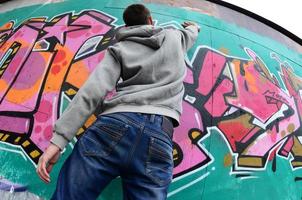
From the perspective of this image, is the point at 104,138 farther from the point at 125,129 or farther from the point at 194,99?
the point at 194,99

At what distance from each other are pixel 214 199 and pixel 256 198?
421mm

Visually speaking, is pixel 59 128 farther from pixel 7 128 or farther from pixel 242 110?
pixel 242 110

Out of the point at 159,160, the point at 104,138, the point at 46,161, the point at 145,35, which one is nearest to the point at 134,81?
the point at 145,35

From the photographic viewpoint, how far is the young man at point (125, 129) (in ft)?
9.45

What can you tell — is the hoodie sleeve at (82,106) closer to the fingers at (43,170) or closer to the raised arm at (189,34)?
the fingers at (43,170)

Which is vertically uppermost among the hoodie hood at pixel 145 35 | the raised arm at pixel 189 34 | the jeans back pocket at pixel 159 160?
the hoodie hood at pixel 145 35

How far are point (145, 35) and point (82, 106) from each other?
75cm

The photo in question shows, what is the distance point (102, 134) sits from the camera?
2.93 meters

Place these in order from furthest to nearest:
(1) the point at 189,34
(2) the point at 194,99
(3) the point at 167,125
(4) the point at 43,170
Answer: (1) the point at 189,34, (2) the point at 194,99, (3) the point at 167,125, (4) the point at 43,170

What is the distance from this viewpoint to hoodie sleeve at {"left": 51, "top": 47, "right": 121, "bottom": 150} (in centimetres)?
292

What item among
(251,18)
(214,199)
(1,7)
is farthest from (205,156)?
(1,7)

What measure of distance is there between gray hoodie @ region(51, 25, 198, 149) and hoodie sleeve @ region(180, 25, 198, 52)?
0.66 metres

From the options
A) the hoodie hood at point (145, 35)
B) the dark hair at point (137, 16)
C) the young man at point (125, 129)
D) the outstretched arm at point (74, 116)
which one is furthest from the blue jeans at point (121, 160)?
the dark hair at point (137, 16)

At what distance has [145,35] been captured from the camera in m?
3.31
